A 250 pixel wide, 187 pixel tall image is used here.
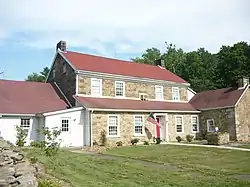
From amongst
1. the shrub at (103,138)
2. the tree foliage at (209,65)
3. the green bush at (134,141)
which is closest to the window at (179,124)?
the green bush at (134,141)

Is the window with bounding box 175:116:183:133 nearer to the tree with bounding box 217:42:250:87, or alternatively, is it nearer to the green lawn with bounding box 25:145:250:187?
the green lawn with bounding box 25:145:250:187

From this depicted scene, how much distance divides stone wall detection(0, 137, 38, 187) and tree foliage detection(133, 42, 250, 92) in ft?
139

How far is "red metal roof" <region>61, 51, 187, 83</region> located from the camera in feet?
99.4

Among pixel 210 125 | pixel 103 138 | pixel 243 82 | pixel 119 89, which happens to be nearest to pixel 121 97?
pixel 119 89

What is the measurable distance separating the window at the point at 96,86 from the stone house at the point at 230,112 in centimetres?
1220

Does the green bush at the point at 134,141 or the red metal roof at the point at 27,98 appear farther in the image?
the green bush at the point at 134,141

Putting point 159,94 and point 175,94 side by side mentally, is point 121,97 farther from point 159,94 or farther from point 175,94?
point 175,94

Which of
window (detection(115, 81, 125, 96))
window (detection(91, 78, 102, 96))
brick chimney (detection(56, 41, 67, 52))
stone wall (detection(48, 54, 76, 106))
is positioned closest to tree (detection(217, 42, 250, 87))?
window (detection(115, 81, 125, 96))

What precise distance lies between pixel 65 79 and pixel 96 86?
3195mm

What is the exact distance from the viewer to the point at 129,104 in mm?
29359

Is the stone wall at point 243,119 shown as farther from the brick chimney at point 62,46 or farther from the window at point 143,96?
the brick chimney at point 62,46

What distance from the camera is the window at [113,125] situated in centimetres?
2683

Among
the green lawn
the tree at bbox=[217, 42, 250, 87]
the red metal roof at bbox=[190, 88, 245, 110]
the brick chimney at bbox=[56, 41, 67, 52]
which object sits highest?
the tree at bbox=[217, 42, 250, 87]

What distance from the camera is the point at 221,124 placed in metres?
32.4
